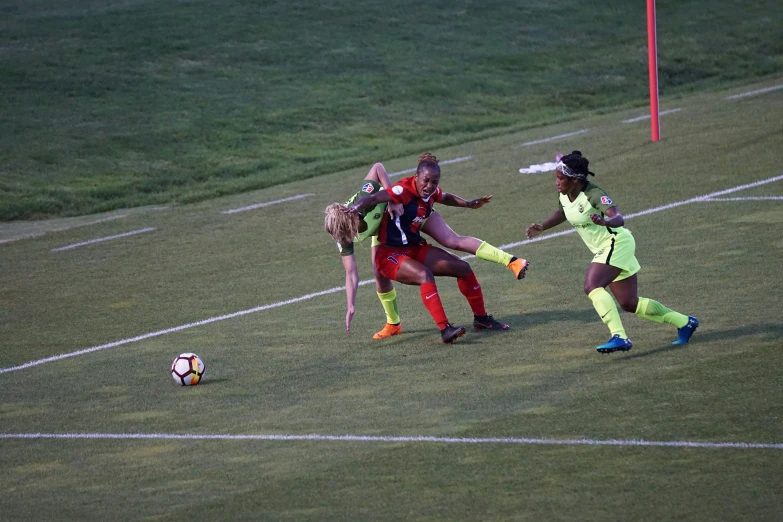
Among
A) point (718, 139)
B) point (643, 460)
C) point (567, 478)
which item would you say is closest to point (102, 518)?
point (567, 478)

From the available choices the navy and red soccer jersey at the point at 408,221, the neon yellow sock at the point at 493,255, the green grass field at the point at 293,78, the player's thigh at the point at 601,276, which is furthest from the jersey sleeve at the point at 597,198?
the green grass field at the point at 293,78

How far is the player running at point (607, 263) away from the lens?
1102cm

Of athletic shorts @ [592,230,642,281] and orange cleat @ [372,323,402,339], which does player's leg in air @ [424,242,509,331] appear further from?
athletic shorts @ [592,230,642,281]

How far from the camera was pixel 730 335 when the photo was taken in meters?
11.5

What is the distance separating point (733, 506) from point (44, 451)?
217 inches

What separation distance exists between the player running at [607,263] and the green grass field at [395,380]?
30cm

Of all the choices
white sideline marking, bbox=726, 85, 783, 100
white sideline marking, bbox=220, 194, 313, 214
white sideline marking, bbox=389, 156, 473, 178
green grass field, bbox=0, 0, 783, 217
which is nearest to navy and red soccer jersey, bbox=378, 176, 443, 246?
white sideline marking, bbox=220, 194, 313, 214

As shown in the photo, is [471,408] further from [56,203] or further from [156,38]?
[156,38]

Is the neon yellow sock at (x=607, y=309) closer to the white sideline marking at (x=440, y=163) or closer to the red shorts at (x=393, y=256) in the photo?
the red shorts at (x=393, y=256)

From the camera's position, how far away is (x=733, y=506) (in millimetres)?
7355

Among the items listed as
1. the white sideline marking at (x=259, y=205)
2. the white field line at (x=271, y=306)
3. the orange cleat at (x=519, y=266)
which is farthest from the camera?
the white sideline marking at (x=259, y=205)

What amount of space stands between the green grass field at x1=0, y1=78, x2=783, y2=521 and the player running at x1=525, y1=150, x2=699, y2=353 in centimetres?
30

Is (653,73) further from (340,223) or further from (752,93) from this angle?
(340,223)

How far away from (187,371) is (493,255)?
3385 millimetres
